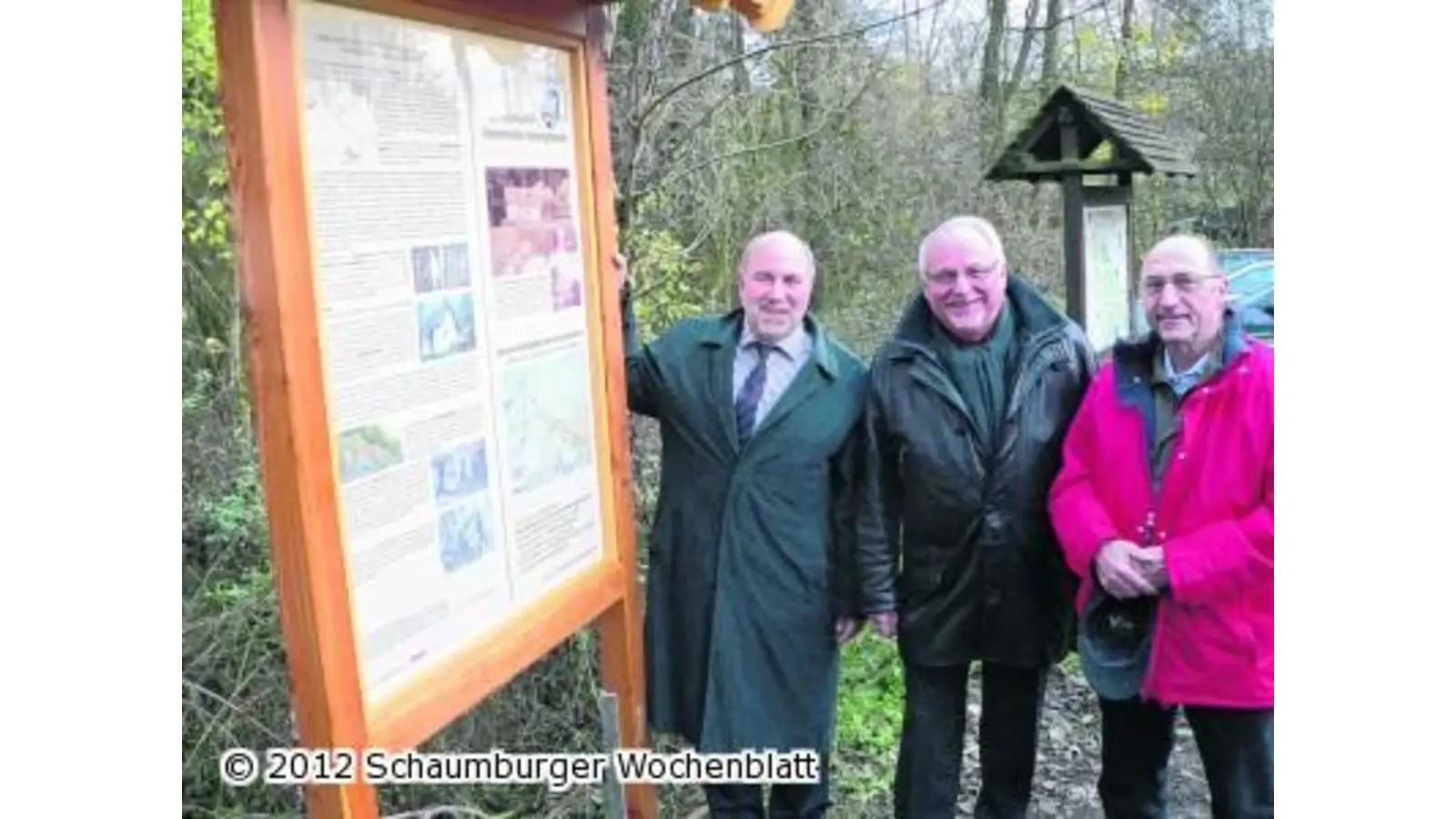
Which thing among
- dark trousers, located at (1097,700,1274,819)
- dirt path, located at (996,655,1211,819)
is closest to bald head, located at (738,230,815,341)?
dark trousers, located at (1097,700,1274,819)

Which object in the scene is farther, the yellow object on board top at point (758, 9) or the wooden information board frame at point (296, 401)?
the yellow object on board top at point (758, 9)

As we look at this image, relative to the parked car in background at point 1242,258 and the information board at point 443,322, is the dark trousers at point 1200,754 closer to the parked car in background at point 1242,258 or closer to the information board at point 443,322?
the information board at point 443,322

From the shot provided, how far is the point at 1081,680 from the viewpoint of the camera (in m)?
4.29

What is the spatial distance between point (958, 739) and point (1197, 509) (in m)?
0.69

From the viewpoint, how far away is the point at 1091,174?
3.93 meters

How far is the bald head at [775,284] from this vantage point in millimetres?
2580

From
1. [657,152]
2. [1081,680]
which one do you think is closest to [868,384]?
[657,152]

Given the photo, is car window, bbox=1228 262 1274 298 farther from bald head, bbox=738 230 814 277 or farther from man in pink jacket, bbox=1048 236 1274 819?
bald head, bbox=738 230 814 277

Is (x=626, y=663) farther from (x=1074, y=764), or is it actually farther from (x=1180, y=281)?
(x=1074, y=764)

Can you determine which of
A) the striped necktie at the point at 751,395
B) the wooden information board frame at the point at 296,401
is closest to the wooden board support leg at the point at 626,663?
the striped necktie at the point at 751,395

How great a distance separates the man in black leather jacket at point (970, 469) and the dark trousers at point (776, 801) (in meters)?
0.34

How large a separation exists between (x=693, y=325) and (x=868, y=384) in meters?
0.37

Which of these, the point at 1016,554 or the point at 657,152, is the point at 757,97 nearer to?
the point at 657,152

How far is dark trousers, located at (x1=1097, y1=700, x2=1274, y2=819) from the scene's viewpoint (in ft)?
7.94
